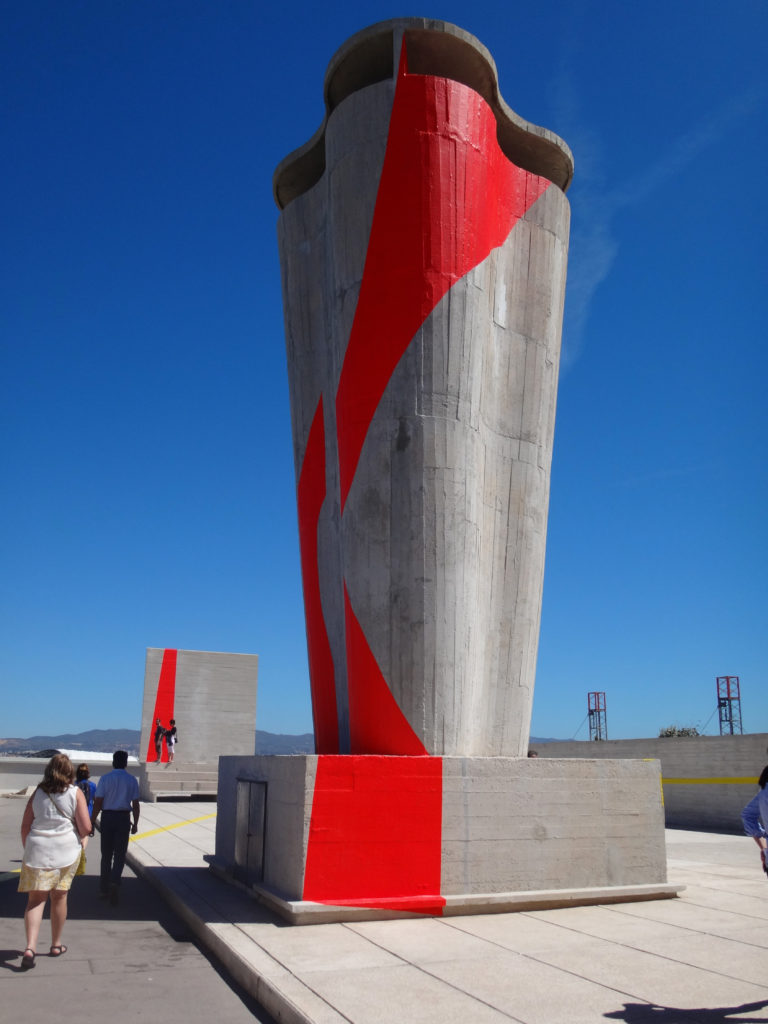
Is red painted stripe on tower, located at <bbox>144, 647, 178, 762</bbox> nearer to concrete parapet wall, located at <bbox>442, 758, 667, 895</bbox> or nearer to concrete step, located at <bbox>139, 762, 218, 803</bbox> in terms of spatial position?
concrete step, located at <bbox>139, 762, 218, 803</bbox>

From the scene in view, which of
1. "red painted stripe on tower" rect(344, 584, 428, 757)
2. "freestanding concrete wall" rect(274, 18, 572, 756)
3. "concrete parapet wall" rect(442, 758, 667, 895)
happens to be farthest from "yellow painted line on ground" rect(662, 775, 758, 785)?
"red painted stripe on tower" rect(344, 584, 428, 757)

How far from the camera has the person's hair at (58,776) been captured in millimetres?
6254

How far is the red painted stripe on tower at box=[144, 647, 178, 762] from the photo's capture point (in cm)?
2812

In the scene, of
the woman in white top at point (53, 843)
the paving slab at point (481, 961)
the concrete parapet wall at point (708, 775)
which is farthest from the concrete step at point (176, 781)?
the woman in white top at point (53, 843)

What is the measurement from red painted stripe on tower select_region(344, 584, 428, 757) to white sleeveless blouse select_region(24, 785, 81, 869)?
3.23m

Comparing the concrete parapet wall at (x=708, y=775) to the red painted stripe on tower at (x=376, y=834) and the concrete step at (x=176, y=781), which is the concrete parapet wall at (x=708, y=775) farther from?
the red painted stripe on tower at (x=376, y=834)

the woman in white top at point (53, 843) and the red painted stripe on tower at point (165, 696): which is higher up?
the red painted stripe on tower at point (165, 696)

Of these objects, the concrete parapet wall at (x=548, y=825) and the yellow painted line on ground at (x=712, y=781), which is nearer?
the concrete parapet wall at (x=548, y=825)

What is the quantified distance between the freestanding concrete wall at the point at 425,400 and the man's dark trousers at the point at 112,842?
8.19ft

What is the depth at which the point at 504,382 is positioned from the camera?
10234 millimetres

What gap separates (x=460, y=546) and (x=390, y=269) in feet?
10.4

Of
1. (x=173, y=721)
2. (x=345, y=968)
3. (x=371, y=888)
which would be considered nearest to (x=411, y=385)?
(x=371, y=888)

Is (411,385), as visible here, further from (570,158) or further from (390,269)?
(570,158)

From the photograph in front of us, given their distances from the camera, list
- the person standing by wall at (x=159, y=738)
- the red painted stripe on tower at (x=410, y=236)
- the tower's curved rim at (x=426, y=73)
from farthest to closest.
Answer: the person standing by wall at (x=159, y=738) < the tower's curved rim at (x=426, y=73) < the red painted stripe on tower at (x=410, y=236)
